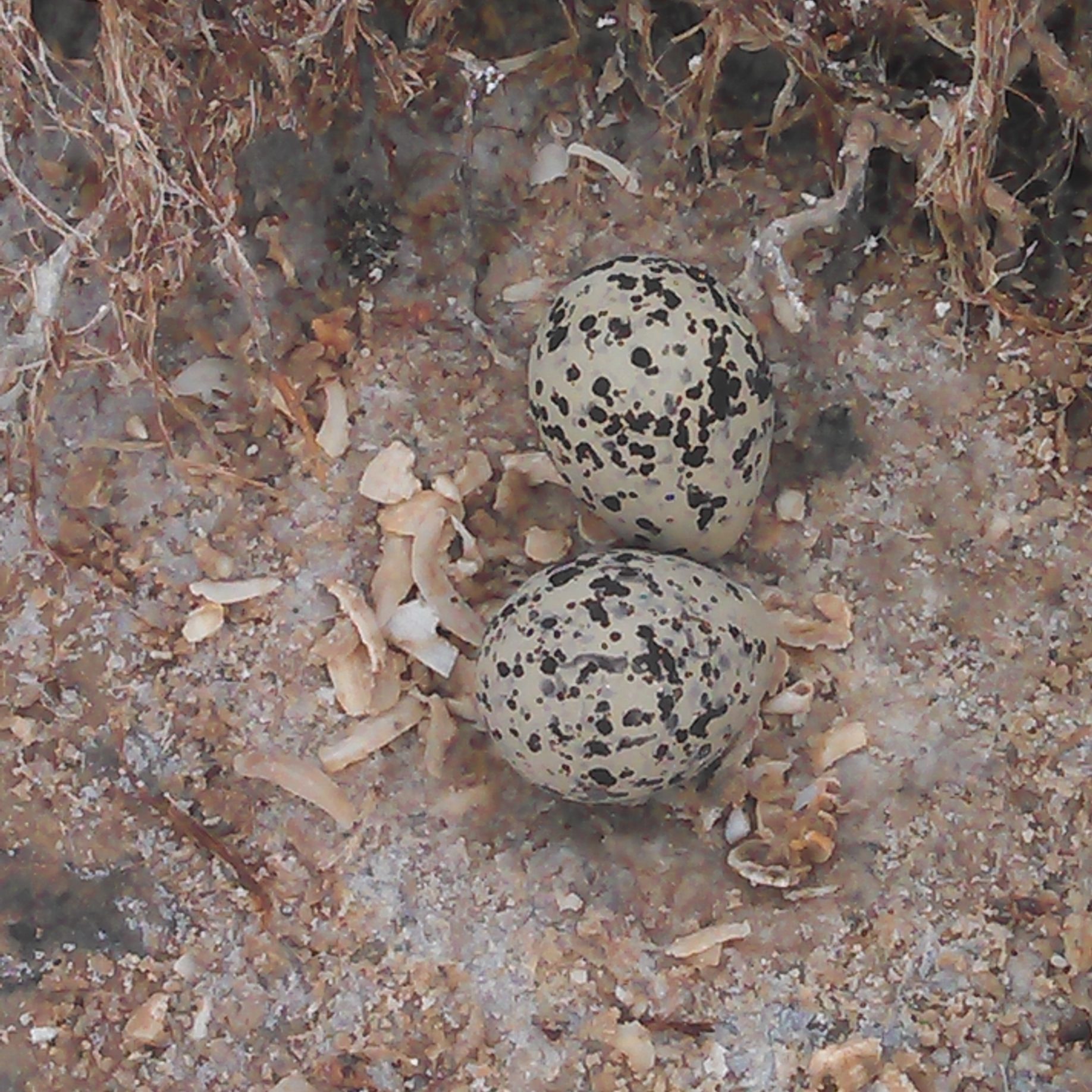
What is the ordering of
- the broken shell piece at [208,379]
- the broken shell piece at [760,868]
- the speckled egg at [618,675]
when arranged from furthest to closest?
the broken shell piece at [208,379] < the broken shell piece at [760,868] < the speckled egg at [618,675]

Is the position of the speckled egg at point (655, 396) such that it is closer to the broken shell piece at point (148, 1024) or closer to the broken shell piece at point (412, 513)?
the broken shell piece at point (412, 513)

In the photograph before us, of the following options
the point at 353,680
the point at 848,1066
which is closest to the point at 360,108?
the point at 353,680

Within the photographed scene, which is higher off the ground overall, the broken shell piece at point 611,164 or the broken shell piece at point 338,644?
the broken shell piece at point 611,164

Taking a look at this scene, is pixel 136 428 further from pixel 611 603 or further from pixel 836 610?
pixel 836 610

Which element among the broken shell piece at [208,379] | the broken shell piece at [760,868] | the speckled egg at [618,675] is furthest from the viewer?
the broken shell piece at [208,379]

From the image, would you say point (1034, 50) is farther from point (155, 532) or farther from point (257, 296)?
point (155, 532)

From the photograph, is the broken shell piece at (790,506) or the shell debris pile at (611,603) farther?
the broken shell piece at (790,506)

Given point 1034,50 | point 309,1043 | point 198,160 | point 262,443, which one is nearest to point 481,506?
point 262,443

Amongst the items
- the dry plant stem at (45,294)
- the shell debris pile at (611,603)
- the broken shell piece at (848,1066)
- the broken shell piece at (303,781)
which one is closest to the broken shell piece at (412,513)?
the shell debris pile at (611,603)
